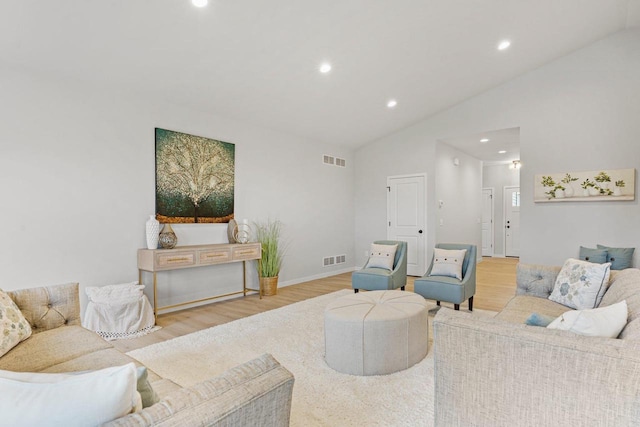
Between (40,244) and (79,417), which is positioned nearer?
(79,417)

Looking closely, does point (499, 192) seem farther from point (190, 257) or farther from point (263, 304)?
point (190, 257)

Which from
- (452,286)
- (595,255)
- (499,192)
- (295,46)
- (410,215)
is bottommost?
(452,286)

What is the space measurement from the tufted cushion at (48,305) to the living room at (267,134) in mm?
1259

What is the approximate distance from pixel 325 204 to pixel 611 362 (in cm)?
588

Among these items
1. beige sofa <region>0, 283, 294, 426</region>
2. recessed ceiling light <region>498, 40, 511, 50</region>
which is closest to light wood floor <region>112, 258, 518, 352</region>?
beige sofa <region>0, 283, 294, 426</region>

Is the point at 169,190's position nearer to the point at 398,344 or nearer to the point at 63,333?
the point at 63,333

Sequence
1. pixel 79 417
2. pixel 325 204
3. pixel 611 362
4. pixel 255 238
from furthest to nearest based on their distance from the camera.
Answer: pixel 325 204, pixel 255 238, pixel 611 362, pixel 79 417

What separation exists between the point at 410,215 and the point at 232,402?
643 cm

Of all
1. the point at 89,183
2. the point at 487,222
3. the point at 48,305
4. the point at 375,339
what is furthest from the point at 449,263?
the point at 487,222

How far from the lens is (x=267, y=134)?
5719 millimetres

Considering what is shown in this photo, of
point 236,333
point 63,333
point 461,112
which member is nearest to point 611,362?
point 63,333

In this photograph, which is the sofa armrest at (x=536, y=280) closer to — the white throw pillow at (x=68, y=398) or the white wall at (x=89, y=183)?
the white throw pillow at (x=68, y=398)

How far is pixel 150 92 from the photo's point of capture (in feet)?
13.4

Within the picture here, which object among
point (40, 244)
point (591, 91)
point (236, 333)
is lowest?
point (236, 333)
